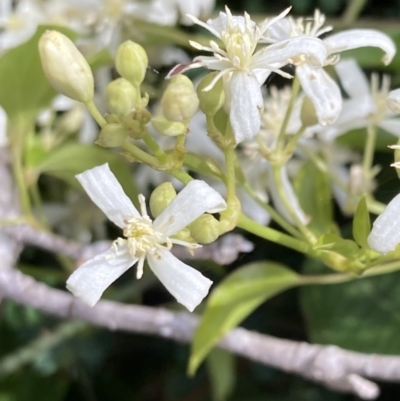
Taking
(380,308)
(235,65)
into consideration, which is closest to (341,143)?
(380,308)

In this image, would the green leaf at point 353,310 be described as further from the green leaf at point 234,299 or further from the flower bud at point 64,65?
the flower bud at point 64,65

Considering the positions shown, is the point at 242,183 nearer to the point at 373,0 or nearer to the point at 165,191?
the point at 165,191

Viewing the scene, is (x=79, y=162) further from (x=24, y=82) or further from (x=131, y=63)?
(x=131, y=63)

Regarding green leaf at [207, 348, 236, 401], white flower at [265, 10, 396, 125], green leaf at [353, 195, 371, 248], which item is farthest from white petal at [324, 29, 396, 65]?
green leaf at [207, 348, 236, 401]

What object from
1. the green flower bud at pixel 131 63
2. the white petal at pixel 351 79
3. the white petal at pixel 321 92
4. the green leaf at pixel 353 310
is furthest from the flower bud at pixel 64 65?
the green leaf at pixel 353 310

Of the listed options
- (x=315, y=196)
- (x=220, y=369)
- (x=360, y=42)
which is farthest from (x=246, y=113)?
(x=220, y=369)

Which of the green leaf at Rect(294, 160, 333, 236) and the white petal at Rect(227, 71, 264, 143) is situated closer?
the white petal at Rect(227, 71, 264, 143)

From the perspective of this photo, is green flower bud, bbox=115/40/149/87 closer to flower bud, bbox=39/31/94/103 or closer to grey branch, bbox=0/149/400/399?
flower bud, bbox=39/31/94/103
